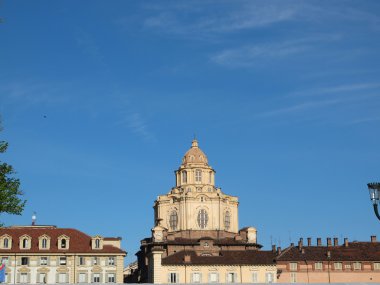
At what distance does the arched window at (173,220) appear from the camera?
138 metres

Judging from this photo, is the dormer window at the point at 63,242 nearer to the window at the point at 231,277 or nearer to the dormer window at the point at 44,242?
the dormer window at the point at 44,242

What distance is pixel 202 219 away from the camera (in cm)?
13662

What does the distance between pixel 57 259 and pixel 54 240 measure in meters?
3.22

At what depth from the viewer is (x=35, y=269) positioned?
358 feet

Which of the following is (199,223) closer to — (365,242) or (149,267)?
(149,267)

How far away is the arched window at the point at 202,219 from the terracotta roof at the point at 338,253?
14520 millimetres

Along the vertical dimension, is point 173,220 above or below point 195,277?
above

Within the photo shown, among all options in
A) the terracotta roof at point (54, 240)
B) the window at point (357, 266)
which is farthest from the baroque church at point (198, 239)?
the window at point (357, 266)

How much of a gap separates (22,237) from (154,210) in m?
36.6

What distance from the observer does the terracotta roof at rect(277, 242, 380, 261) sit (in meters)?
131

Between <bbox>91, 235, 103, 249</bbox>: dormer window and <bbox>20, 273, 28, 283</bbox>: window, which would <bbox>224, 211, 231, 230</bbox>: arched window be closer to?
<bbox>91, 235, 103, 249</bbox>: dormer window

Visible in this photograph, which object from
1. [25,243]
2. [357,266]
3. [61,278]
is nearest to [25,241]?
[25,243]

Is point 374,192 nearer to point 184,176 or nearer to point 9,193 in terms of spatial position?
point 9,193

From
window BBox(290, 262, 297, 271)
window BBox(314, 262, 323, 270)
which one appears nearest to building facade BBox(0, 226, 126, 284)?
window BBox(290, 262, 297, 271)
